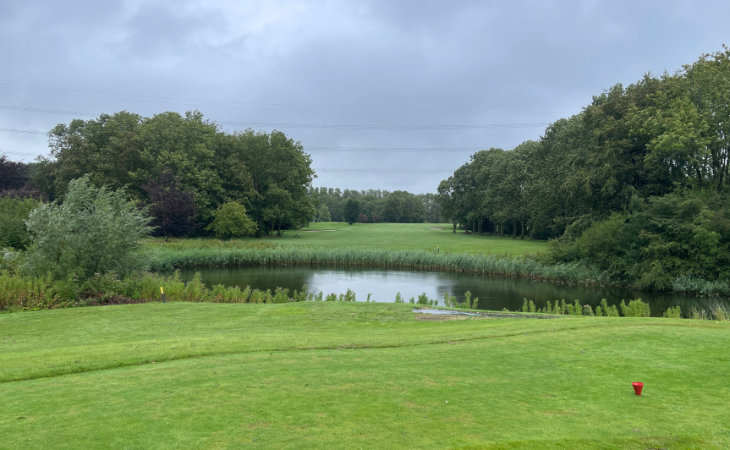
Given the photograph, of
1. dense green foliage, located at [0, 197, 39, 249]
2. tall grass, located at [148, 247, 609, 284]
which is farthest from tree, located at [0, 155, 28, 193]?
dense green foliage, located at [0, 197, 39, 249]

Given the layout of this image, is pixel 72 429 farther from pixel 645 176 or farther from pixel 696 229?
pixel 645 176

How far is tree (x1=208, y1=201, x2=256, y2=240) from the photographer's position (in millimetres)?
59562

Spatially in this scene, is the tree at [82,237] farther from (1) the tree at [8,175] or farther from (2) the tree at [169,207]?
(1) the tree at [8,175]

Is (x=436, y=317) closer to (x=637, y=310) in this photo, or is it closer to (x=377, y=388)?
(x=637, y=310)

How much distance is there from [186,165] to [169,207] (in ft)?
29.9

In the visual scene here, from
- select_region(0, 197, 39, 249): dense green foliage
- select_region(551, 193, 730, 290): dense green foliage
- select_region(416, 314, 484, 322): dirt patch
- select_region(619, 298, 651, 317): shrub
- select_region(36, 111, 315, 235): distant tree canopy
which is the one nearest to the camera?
select_region(416, 314, 484, 322): dirt patch

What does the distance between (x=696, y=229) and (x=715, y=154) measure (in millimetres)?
8927

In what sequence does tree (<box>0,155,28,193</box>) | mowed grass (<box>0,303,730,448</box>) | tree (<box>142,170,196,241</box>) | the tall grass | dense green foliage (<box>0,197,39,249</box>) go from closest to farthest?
mowed grass (<box>0,303,730,448</box>) → dense green foliage (<box>0,197,39,249</box>) → the tall grass → tree (<box>142,170,196,241</box>) → tree (<box>0,155,28,193</box>)

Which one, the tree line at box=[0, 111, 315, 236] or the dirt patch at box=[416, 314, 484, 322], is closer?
the dirt patch at box=[416, 314, 484, 322]

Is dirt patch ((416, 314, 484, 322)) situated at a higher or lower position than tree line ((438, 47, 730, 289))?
lower

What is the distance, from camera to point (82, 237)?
19562 mm

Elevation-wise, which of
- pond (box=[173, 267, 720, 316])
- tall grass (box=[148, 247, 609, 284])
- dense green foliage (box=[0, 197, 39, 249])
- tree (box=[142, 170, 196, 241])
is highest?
tree (box=[142, 170, 196, 241])

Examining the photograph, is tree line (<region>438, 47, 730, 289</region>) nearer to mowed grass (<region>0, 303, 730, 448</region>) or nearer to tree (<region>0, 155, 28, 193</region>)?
mowed grass (<region>0, 303, 730, 448</region>)

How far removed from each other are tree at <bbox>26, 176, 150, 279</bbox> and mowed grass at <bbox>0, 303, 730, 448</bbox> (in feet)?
21.8
